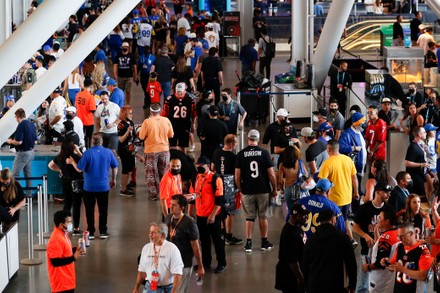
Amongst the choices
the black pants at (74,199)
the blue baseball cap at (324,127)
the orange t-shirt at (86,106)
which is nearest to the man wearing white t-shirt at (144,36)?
the orange t-shirt at (86,106)

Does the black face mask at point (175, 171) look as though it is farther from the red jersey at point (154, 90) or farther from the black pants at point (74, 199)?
the red jersey at point (154, 90)

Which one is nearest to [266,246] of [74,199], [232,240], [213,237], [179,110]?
[232,240]

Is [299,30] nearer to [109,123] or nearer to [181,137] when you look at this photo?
[181,137]

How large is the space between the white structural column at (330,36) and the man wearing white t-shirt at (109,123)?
22.5ft

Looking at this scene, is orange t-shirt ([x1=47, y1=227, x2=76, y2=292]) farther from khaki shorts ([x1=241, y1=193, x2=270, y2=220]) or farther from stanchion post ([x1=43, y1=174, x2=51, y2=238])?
stanchion post ([x1=43, y1=174, x2=51, y2=238])

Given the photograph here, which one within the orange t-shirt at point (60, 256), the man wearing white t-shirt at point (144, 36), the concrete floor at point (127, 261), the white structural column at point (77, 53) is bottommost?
the concrete floor at point (127, 261)

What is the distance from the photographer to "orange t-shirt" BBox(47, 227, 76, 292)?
1300 centimetres

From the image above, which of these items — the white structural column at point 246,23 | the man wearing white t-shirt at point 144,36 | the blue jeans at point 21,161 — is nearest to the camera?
the blue jeans at point 21,161

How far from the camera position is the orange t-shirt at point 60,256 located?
1300 centimetres

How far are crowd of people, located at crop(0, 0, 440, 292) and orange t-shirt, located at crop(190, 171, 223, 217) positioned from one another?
15mm

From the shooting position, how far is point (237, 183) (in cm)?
1636

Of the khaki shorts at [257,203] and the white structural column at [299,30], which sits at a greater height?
the white structural column at [299,30]

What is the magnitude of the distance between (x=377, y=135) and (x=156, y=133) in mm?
3706

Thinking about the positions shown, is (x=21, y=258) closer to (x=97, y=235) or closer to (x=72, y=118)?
(x=97, y=235)
